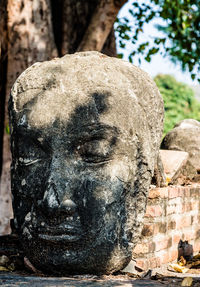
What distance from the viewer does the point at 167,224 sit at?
16.6ft

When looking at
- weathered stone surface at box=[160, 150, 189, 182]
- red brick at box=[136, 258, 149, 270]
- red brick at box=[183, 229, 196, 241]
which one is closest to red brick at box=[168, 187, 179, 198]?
weathered stone surface at box=[160, 150, 189, 182]

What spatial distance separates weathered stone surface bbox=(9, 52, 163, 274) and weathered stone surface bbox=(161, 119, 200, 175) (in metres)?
2.25

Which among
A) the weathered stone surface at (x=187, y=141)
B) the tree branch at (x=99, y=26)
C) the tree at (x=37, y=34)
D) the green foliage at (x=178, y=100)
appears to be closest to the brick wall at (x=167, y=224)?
the weathered stone surface at (x=187, y=141)

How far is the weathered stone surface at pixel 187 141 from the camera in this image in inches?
258

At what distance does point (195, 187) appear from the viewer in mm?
5758

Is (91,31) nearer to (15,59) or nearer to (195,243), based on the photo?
(15,59)

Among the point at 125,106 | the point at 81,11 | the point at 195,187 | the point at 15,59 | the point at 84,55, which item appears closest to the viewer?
the point at 125,106

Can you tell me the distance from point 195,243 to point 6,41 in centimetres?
383

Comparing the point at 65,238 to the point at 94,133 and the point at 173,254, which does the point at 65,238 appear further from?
the point at 173,254

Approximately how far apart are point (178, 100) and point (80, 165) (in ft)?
53.8

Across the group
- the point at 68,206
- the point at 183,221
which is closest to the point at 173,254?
the point at 183,221

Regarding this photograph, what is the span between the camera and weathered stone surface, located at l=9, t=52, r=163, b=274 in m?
3.98

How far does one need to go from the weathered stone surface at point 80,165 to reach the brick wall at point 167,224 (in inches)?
16.2

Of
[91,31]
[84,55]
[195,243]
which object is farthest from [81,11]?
[195,243]
